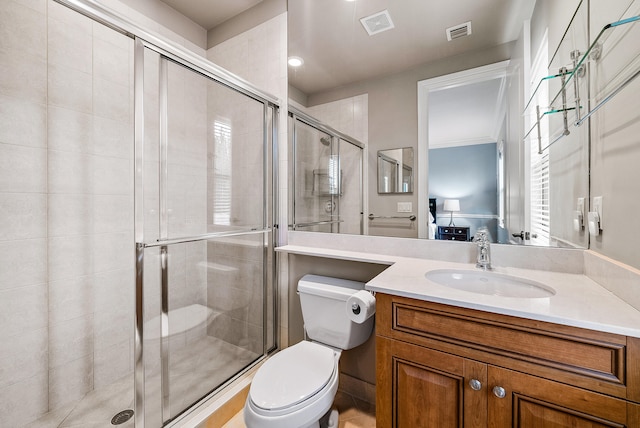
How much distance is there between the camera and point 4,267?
1307mm

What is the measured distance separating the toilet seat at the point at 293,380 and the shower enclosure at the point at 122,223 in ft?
1.70

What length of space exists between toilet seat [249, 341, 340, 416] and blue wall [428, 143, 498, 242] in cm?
92

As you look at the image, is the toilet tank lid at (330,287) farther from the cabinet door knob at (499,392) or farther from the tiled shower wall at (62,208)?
the tiled shower wall at (62,208)

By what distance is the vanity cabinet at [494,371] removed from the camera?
0.69 m

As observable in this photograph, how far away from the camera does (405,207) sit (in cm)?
152

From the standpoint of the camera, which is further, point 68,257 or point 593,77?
point 68,257

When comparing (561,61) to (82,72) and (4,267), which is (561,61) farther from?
(4,267)

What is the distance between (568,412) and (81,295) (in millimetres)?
2255

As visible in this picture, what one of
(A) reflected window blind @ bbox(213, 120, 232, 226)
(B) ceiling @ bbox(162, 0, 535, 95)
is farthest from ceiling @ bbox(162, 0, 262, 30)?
(A) reflected window blind @ bbox(213, 120, 232, 226)

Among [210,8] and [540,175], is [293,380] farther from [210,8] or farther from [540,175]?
[210,8]

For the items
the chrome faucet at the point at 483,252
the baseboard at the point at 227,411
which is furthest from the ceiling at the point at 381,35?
the baseboard at the point at 227,411

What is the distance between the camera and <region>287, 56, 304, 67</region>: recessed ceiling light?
6.07ft

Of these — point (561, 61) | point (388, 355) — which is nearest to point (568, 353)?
point (388, 355)

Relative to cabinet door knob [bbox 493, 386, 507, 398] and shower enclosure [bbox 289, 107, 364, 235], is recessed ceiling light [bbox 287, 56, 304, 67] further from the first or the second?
cabinet door knob [bbox 493, 386, 507, 398]
